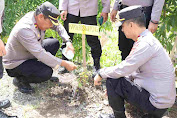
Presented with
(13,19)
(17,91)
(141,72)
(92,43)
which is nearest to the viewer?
(141,72)

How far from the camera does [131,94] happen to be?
2.18m

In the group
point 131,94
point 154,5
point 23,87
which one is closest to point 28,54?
point 23,87

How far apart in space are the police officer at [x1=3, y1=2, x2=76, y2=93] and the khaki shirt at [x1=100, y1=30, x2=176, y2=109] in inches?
34.1

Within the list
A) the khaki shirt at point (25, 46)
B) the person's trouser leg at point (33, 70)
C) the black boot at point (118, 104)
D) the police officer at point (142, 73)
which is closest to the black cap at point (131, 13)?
the police officer at point (142, 73)

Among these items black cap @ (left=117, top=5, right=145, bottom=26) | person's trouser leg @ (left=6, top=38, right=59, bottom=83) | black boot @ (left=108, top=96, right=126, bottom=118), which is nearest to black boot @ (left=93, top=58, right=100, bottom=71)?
person's trouser leg @ (left=6, top=38, right=59, bottom=83)

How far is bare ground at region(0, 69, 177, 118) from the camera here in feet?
8.65

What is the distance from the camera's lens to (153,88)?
209 centimetres

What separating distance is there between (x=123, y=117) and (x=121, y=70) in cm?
58

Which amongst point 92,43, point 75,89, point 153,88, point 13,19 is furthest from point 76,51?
point 153,88

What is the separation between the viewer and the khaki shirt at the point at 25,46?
2520 mm

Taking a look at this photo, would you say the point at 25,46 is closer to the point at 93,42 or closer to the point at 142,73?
the point at 93,42

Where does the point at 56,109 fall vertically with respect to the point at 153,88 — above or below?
below

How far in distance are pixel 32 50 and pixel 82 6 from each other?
1005mm

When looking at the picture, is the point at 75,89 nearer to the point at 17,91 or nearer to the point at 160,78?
the point at 17,91
